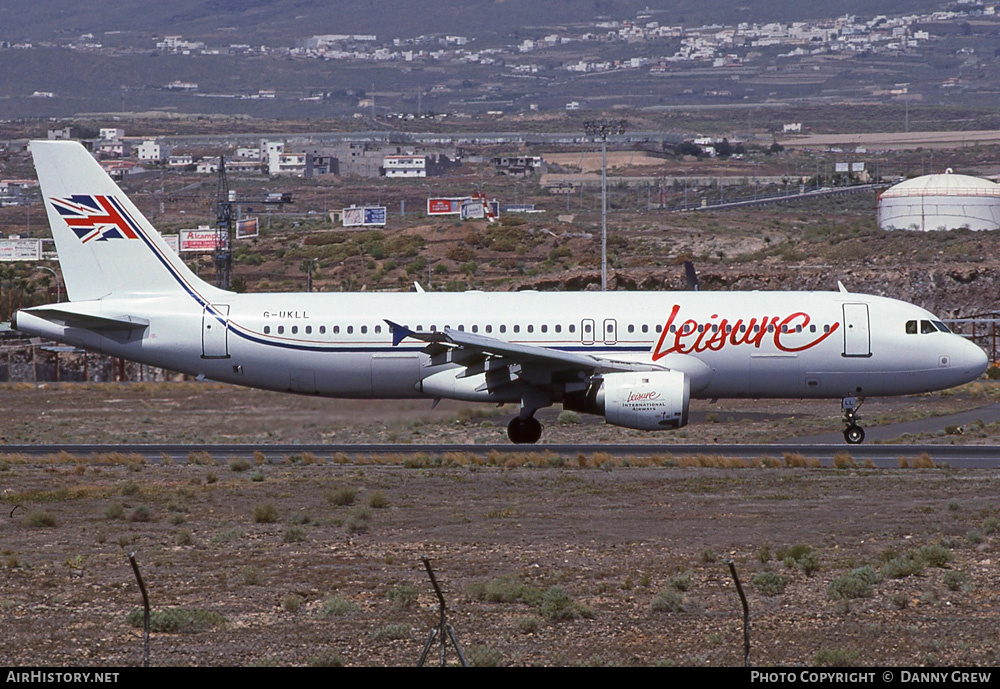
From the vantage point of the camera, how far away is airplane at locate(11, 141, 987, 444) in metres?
36.9

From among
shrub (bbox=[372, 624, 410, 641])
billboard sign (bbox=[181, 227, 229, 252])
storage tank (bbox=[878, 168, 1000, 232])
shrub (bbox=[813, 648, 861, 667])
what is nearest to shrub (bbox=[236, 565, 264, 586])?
shrub (bbox=[372, 624, 410, 641])

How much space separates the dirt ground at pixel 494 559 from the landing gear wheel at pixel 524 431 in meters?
1.97

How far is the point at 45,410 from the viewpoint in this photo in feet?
175

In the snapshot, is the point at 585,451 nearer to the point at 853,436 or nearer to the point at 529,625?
the point at 853,436

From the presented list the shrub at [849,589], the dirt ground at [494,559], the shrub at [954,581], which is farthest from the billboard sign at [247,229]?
the shrub at [849,589]

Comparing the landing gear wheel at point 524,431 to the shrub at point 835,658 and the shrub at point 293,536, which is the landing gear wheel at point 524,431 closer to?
the shrub at point 293,536

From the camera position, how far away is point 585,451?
122ft

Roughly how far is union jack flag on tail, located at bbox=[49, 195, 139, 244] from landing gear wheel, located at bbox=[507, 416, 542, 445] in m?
11.8

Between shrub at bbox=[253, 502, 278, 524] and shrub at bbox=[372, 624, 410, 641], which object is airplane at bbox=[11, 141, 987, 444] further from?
shrub at bbox=[372, 624, 410, 641]

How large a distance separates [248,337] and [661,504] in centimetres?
1466

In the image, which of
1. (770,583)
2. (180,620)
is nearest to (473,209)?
(770,583)

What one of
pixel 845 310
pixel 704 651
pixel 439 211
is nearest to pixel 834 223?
pixel 439 211

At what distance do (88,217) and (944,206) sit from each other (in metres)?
91.6

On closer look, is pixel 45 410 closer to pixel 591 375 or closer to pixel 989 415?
pixel 591 375
